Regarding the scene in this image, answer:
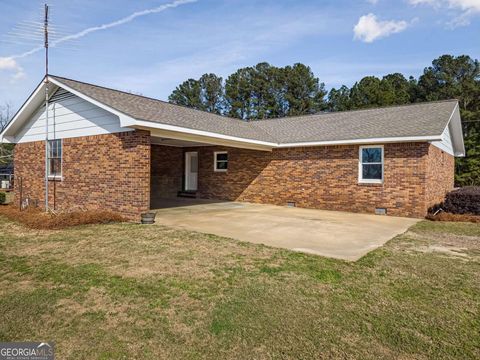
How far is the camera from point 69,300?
12.9 ft

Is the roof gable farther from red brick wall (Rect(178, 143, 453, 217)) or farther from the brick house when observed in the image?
red brick wall (Rect(178, 143, 453, 217))

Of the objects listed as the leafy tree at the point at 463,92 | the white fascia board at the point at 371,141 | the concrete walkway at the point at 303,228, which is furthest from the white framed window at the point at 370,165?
the leafy tree at the point at 463,92

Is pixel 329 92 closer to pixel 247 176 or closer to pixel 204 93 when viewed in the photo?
pixel 204 93

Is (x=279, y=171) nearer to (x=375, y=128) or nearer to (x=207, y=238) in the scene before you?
(x=375, y=128)

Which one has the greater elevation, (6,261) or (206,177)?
(206,177)

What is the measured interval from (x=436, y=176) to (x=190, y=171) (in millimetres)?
11768

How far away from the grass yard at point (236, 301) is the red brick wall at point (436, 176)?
5792 millimetres

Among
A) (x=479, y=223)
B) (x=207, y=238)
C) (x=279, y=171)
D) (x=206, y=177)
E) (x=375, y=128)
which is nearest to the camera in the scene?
(x=207, y=238)

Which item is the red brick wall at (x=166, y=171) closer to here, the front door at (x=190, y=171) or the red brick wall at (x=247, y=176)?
the red brick wall at (x=247, y=176)

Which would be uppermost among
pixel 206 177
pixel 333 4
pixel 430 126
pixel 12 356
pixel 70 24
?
pixel 333 4

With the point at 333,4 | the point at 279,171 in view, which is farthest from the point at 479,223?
the point at 333,4

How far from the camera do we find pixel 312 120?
55.5 ft

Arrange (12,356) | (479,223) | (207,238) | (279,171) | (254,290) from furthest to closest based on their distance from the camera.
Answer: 1. (279,171)
2. (479,223)
3. (207,238)
4. (254,290)
5. (12,356)

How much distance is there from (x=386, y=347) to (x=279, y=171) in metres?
11.8
